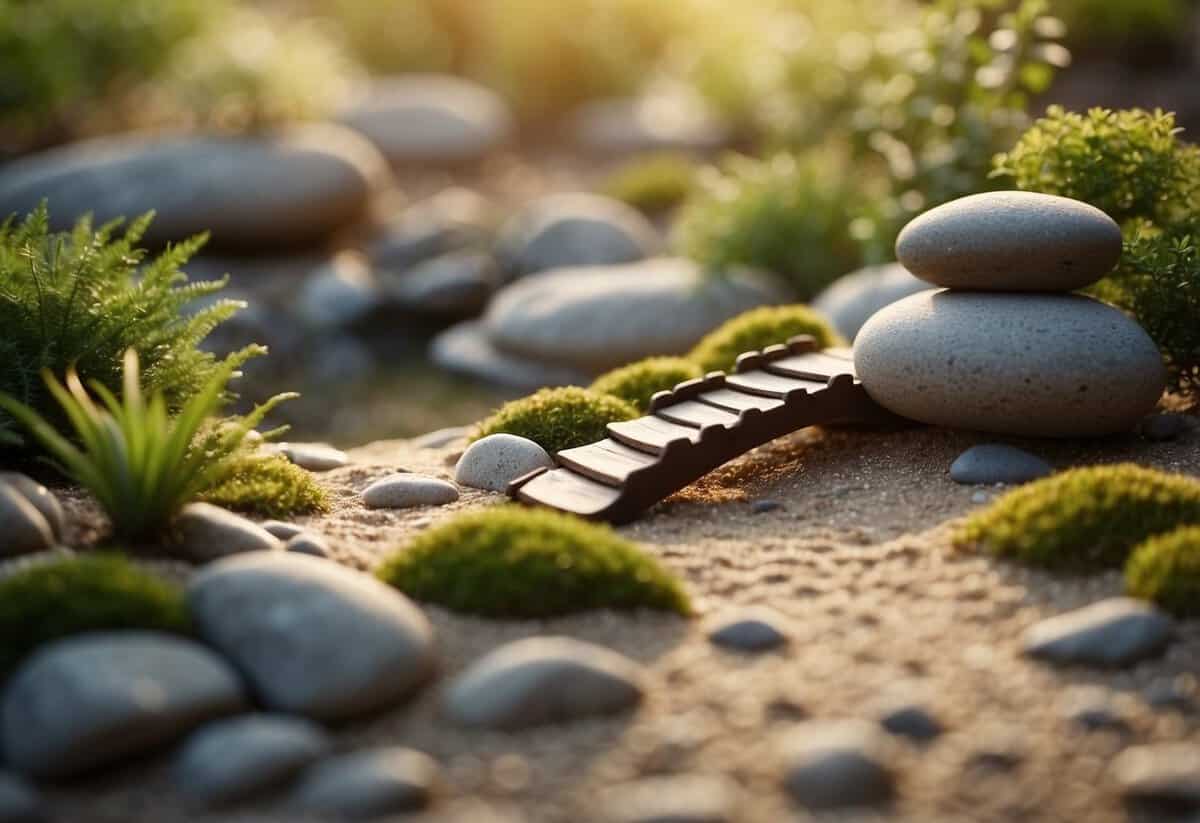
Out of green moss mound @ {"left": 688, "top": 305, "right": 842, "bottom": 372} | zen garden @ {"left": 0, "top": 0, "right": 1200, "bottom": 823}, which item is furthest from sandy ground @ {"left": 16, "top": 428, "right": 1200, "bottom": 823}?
green moss mound @ {"left": 688, "top": 305, "right": 842, "bottom": 372}

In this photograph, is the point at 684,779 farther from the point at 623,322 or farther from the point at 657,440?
the point at 623,322

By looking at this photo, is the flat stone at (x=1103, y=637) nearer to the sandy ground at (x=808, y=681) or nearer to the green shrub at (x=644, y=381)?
the sandy ground at (x=808, y=681)

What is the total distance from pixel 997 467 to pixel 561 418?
210 cm

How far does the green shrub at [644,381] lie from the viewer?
6.75m

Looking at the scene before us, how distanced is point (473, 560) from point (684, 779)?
1.35m

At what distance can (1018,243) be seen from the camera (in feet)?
17.7

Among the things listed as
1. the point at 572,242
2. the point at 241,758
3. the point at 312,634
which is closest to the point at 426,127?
the point at 572,242

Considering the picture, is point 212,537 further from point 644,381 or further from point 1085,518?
point 1085,518

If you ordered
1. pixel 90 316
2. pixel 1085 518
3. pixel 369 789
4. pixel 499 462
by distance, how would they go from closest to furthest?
pixel 369 789 → pixel 1085 518 → pixel 90 316 → pixel 499 462

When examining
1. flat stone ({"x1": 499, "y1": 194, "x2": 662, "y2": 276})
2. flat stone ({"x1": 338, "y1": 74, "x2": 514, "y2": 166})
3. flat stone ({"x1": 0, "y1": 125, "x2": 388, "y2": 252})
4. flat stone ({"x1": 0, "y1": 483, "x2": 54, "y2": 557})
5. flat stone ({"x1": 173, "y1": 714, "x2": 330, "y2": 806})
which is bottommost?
flat stone ({"x1": 173, "y1": 714, "x2": 330, "y2": 806})

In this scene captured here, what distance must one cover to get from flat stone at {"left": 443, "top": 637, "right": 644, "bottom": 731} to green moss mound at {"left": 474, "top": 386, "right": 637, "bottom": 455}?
2521mm

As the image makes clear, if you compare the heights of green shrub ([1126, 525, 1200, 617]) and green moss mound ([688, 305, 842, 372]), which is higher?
green moss mound ([688, 305, 842, 372])

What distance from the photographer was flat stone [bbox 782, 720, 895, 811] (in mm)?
3078

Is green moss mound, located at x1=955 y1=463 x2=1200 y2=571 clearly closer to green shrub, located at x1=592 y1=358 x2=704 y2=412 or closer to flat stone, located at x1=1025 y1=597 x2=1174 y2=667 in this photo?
flat stone, located at x1=1025 y1=597 x2=1174 y2=667
